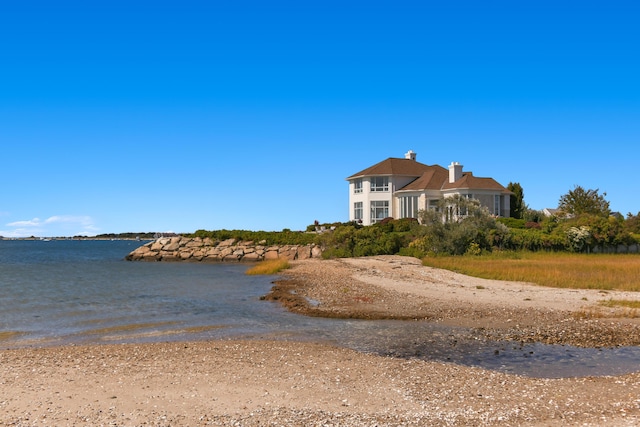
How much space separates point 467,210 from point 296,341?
34741 mm

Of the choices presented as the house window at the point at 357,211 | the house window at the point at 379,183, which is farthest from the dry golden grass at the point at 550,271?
the house window at the point at 357,211

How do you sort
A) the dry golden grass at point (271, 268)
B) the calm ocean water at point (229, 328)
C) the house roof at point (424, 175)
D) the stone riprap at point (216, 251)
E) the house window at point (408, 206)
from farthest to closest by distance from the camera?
the house window at point (408, 206) < the house roof at point (424, 175) < the stone riprap at point (216, 251) < the dry golden grass at point (271, 268) < the calm ocean water at point (229, 328)

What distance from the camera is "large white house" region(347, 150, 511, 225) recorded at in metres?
57.6

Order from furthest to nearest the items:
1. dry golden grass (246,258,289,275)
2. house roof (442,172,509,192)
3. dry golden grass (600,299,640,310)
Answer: house roof (442,172,509,192) → dry golden grass (246,258,289,275) → dry golden grass (600,299,640,310)

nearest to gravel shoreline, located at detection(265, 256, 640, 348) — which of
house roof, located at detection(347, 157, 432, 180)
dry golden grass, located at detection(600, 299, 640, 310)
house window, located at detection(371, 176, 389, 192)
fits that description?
dry golden grass, located at detection(600, 299, 640, 310)

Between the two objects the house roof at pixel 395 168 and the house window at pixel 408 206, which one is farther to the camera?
the house roof at pixel 395 168

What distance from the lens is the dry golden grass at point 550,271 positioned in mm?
26344

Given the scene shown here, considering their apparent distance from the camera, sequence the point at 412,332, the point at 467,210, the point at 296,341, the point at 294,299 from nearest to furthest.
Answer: the point at 296,341
the point at 412,332
the point at 294,299
the point at 467,210

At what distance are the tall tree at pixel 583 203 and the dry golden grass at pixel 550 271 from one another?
87.0 feet

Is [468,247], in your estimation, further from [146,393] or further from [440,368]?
[146,393]

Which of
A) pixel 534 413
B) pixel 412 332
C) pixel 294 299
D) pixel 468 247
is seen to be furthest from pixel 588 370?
pixel 468 247

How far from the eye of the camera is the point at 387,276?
106ft

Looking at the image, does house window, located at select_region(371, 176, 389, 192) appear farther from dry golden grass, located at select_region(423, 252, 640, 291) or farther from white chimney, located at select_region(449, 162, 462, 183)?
dry golden grass, located at select_region(423, 252, 640, 291)

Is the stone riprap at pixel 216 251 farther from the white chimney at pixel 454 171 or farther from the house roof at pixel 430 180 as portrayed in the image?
the white chimney at pixel 454 171
